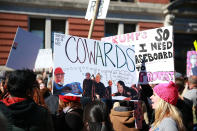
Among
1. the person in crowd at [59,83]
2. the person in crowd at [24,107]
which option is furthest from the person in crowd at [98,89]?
the person in crowd at [24,107]

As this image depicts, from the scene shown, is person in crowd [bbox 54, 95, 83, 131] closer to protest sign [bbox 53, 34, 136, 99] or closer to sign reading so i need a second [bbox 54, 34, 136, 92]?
protest sign [bbox 53, 34, 136, 99]

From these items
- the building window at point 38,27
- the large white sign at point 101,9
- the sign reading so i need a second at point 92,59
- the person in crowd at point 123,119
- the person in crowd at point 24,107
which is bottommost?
the person in crowd at point 123,119

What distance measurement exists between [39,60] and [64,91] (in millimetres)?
3506

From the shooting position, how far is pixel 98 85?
12.0 feet

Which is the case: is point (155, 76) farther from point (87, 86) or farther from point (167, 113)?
point (167, 113)

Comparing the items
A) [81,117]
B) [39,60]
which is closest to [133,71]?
[81,117]

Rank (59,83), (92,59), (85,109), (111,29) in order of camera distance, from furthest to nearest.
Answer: (111,29), (92,59), (59,83), (85,109)

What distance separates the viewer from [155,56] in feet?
14.9

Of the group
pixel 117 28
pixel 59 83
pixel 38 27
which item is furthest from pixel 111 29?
pixel 59 83

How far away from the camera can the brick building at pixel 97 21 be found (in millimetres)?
13164

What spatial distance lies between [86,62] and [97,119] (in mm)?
996

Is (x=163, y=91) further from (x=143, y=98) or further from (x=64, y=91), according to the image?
(x=143, y=98)

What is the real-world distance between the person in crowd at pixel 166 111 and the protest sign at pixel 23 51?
124 inches

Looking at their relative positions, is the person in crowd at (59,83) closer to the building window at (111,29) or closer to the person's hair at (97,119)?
the person's hair at (97,119)
